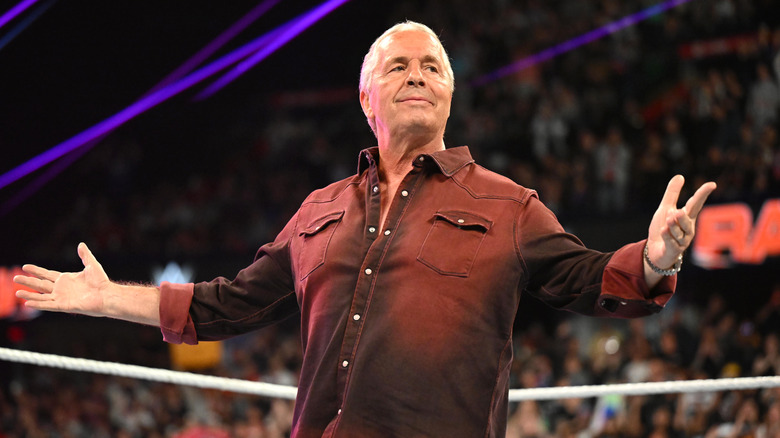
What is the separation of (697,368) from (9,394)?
816 centimetres

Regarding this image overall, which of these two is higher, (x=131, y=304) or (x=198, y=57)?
(x=198, y=57)

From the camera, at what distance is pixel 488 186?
68.5 inches

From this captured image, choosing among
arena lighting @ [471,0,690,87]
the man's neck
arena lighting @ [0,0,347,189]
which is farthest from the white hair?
arena lighting @ [0,0,347,189]

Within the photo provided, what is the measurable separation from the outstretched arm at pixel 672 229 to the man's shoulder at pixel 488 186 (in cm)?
31

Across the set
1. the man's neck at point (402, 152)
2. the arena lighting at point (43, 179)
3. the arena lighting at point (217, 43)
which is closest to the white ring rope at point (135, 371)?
the man's neck at point (402, 152)

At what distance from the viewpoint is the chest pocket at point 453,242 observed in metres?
1.60

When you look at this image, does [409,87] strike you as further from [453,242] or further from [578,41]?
[578,41]

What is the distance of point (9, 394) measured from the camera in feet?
33.8

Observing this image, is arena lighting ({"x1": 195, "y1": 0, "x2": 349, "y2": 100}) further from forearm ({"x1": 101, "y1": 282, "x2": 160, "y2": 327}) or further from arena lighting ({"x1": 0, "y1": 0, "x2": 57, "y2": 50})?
forearm ({"x1": 101, "y1": 282, "x2": 160, "y2": 327})

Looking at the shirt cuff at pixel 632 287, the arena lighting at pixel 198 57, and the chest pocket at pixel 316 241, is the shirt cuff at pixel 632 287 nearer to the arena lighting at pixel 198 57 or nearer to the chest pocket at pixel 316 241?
the chest pocket at pixel 316 241

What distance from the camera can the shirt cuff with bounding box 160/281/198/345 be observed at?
1873 millimetres

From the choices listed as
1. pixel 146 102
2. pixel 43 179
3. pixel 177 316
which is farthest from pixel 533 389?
pixel 43 179

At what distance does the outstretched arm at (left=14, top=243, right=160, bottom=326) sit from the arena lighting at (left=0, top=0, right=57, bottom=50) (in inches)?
321

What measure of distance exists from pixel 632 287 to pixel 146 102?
34.8 ft
